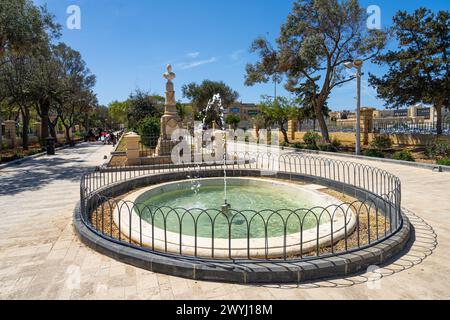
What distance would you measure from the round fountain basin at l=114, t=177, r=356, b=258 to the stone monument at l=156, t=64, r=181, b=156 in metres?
5.72

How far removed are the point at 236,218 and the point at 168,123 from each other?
10.9m

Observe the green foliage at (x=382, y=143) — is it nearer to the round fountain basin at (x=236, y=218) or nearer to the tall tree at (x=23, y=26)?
the round fountain basin at (x=236, y=218)

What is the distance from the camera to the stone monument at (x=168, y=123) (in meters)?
15.9

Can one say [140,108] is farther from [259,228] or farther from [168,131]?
[259,228]

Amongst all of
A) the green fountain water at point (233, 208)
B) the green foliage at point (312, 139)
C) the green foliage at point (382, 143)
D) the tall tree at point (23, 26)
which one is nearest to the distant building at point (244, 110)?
the green foliage at point (312, 139)

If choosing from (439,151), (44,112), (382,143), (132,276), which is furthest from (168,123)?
(44,112)

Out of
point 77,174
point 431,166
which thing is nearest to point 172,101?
point 77,174

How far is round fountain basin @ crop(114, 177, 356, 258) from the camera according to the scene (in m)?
4.62

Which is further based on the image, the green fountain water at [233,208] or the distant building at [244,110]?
the distant building at [244,110]

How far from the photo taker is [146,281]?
3.84 metres

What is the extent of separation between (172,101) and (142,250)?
44.9 ft

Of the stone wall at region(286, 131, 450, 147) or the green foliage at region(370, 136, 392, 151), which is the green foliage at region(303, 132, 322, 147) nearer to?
the stone wall at region(286, 131, 450, 147)

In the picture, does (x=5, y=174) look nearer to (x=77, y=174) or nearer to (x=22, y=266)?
(x=77, y=174)

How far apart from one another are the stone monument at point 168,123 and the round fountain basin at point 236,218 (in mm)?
5719
